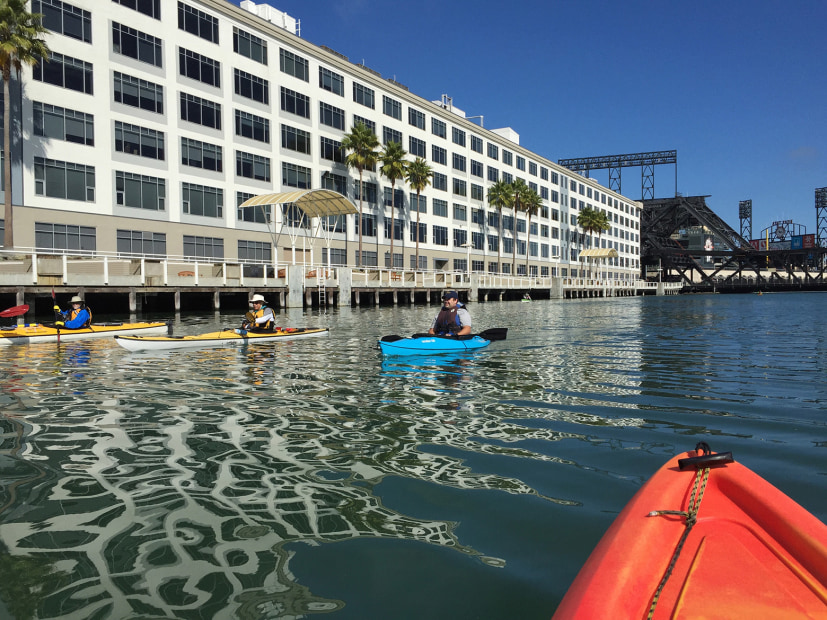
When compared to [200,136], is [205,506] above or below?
below

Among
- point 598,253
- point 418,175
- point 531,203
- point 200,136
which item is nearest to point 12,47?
point 200,136

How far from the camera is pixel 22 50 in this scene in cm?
2673

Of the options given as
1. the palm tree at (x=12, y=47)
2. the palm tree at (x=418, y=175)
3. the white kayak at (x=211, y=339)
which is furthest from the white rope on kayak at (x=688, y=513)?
the palm tree at (x=418, y=175)

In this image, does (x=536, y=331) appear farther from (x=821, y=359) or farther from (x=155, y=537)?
(x=155, y=537)

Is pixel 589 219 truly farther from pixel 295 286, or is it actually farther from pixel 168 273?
pixel 168 273

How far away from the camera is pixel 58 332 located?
1578cm

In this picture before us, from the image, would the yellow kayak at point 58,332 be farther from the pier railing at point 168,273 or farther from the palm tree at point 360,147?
the palm tree at point 360,147

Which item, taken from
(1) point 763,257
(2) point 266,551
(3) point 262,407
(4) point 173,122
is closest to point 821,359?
(3) point 262,407

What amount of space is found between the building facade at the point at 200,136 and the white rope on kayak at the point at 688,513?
3368 cm

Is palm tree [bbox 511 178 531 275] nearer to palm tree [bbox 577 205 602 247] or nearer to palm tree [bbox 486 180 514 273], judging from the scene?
palm tree [bbox 486 180 514 273]

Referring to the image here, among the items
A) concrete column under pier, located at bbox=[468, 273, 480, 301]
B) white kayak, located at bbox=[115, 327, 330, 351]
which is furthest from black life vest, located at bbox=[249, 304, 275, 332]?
concrete column under pier, located at bbox=[468, 273, 480, 301]

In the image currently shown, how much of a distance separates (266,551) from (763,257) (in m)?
124

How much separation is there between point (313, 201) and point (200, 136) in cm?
935

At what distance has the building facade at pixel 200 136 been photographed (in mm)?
31203
